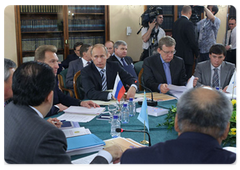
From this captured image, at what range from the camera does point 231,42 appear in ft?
21.4

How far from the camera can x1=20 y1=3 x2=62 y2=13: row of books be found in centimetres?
571

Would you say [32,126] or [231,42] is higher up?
[231,42]

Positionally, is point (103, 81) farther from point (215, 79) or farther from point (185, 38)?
point (185, 38)

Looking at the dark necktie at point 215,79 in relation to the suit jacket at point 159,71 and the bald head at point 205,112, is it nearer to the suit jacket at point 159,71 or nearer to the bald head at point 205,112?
the suit jacket at point 159,71

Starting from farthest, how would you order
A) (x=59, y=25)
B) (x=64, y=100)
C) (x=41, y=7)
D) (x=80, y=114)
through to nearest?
(x=59, y=25) < (x=41, y=7) < (x=64, y=100) < (x=80, y=114)

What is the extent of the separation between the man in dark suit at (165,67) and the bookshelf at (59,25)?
9.87ft

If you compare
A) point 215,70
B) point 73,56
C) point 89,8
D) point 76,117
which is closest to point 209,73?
point 215,70

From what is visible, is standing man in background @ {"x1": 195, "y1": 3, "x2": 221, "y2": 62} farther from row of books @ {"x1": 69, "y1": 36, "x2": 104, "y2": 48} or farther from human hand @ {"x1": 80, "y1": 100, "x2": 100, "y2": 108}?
human hand @ {"x1": 80, "y1": 100, "x2": 100, "y2": 108}

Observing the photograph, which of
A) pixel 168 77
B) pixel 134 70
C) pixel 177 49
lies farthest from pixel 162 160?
pixel 177 49

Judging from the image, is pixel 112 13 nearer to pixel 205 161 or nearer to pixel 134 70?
pixel 134 70

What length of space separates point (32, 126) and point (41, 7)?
16.8 feet

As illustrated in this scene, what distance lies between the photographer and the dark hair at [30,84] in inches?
55.8

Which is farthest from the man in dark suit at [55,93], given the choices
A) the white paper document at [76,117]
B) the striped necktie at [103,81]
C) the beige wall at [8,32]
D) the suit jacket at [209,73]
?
the beige wall at [8,32]

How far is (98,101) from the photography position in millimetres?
2814
